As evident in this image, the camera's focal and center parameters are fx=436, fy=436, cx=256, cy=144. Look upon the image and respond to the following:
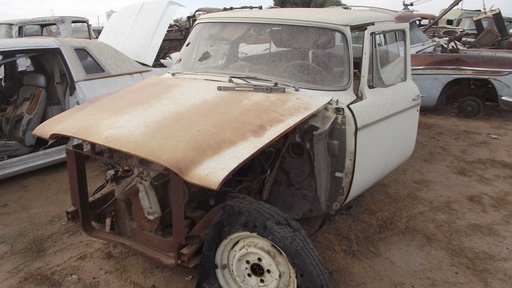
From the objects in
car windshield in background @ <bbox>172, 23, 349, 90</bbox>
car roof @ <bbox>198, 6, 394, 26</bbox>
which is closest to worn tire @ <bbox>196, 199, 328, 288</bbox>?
car windshield in background @ <bbox>172, 23, 349, 90</bbox>

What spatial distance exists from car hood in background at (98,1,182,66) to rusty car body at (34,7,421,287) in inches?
105

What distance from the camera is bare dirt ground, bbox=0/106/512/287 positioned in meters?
3.31

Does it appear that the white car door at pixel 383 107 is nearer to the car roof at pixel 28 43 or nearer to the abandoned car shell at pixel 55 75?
the abandoned car shell at pixel 55 75

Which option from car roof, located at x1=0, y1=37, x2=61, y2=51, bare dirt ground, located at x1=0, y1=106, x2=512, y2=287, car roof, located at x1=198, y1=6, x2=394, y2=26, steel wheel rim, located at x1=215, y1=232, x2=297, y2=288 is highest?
car roof, located at x1=198, y1=6, x2=394, y2=26

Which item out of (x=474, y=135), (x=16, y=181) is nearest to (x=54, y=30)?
(x=16, y=181)

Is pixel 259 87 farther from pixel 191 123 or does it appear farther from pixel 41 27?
pixel 41 27

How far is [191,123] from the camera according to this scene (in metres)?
2.79

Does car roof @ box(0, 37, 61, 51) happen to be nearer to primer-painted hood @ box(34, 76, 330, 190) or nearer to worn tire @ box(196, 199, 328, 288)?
primer-painted hood @ box(34, 76, 330, 190)

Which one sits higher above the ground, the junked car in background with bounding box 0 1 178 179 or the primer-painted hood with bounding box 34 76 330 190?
the primer-painted hood with bounding box 34 76 330 190

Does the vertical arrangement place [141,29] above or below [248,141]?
below

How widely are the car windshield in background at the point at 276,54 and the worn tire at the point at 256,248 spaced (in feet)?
4.00

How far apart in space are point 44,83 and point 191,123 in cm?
358

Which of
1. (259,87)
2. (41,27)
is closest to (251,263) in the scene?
(259,87)

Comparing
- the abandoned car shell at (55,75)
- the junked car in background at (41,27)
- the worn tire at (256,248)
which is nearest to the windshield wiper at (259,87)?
the worn tire at (256,248)
